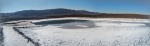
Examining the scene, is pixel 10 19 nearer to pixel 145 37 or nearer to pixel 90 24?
pixel 90 24

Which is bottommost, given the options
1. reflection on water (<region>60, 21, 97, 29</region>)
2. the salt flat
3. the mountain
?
the salt flat

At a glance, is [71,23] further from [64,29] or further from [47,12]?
[47,12]

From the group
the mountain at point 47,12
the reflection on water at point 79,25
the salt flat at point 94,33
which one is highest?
the mountain at point 47,12

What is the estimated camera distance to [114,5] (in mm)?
2533

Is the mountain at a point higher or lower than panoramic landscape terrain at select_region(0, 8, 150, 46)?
higher

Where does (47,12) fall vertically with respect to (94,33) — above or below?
above

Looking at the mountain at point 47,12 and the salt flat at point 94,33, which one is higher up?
the mountain at point 47,12

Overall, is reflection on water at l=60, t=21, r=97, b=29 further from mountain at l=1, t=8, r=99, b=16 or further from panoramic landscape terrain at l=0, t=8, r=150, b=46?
mountain at l=1, t=8, r=99, b=16

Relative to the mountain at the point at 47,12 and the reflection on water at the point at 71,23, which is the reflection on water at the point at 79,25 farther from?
the mountain at the point at 47,12

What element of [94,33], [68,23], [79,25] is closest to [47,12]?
[68,23]

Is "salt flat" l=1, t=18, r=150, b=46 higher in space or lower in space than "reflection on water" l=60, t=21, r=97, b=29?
lower

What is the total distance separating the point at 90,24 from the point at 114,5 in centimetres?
29

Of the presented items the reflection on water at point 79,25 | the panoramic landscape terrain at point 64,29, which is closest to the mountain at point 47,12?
the panoramic landscape terrain at point 64,29

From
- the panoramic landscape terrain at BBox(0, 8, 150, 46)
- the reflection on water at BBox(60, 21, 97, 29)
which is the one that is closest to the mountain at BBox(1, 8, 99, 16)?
the panoramic landscape terrain at BBox(0, 8, 150, 46)
